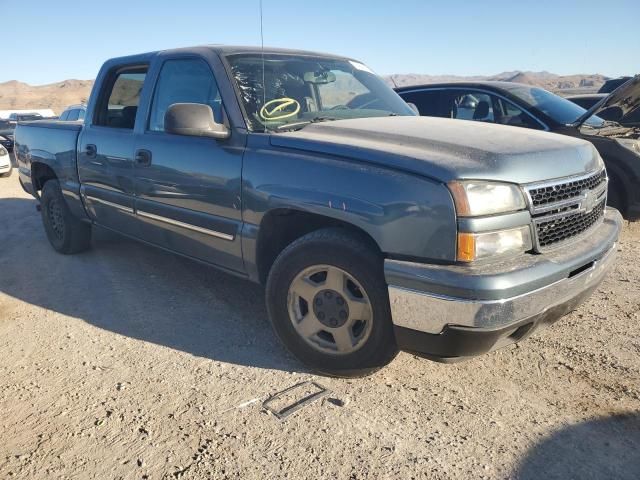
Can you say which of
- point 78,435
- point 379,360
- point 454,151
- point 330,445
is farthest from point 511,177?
point 78,435

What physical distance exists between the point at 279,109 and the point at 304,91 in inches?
13.3

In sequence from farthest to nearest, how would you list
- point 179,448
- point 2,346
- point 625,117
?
1. point 625,117
2. point 2,346
3. point 179,448

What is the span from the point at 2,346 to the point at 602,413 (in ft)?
11.9

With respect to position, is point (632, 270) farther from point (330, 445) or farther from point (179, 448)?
point (179, 448)

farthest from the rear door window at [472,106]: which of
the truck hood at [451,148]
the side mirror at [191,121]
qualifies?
the side mirror at [191,121]

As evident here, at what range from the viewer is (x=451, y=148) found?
2564 mm

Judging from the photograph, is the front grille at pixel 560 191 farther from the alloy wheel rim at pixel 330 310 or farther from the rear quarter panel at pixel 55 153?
the rear quarter panel at pixel 55 153

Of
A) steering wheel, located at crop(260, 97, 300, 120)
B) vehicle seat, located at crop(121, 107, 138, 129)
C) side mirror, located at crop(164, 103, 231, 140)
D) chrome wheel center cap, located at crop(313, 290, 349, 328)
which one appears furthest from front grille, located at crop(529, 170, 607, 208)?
vehicle seat, located at crop(121, 107, 138, 129)

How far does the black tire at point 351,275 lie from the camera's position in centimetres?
256

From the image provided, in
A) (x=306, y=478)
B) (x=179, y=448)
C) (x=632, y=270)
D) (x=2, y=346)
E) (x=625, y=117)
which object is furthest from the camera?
(x=625, y=117)

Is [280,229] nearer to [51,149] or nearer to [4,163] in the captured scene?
[51,149]

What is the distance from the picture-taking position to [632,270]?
456cm

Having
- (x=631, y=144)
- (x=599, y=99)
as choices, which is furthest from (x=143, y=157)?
(x=599, y=99)

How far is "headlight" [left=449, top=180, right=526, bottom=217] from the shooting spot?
226cm
